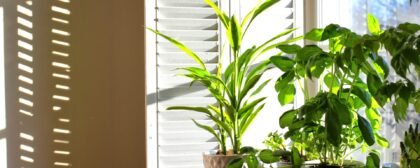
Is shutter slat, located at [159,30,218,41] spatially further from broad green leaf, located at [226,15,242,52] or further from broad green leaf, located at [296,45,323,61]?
broad green leaf, located at [296,45,323,61]

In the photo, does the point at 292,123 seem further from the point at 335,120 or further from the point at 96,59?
the point at 96,59

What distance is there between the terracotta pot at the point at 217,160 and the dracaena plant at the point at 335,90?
0.35 metres

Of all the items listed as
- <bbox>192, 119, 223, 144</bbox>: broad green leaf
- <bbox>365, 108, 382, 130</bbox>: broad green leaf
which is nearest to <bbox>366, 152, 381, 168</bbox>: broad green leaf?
<bbox>365, 108, 382, 130</bbox>: broad green leaf

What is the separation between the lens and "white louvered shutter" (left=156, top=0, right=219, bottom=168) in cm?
247

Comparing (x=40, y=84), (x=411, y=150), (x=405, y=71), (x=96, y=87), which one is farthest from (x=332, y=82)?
(x=40, y=84)

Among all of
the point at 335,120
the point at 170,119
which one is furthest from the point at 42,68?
the point at 335,120

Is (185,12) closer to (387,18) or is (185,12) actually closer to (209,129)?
(209,129)

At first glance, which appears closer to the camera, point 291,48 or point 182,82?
point 291,48

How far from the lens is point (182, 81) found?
8.20 ft

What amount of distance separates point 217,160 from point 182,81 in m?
0.45

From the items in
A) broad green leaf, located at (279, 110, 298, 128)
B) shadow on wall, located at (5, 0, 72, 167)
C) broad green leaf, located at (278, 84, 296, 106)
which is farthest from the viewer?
shadow on wall, located at (5, 0, 72, 167)

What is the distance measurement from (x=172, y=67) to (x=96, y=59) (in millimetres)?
335

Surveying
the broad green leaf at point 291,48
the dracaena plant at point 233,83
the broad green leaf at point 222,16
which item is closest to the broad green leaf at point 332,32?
the broad green leaf at point 291,48

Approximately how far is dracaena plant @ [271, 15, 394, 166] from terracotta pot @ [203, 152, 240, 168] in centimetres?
35
